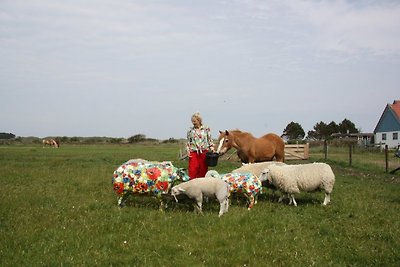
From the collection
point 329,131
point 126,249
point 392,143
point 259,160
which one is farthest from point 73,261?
point 329,131

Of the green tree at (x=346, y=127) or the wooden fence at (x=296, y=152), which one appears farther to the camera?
the green tree at (x=346, y=127)

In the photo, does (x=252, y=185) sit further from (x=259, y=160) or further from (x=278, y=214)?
(x=259, y=160)

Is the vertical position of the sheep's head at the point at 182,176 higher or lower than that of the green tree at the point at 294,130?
lower

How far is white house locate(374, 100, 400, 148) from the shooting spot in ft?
172

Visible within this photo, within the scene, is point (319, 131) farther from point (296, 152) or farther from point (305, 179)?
point (305, 179)

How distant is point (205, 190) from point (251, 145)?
621 centimetres

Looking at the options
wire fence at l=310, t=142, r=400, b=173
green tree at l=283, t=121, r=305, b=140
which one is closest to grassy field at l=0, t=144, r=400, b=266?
wire fence at l=310, t=142, r=400, b=173

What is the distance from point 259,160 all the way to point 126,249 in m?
10.3

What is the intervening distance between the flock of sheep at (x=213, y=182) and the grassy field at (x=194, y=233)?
0.43 m

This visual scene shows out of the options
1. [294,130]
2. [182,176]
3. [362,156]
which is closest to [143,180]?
[182,176]

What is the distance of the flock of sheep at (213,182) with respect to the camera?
10102 millimetres

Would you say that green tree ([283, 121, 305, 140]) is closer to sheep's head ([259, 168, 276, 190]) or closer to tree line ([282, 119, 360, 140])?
tree line ([282, 119, 360, 140])

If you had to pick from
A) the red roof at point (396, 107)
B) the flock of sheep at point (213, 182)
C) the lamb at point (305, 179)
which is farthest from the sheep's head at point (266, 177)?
the red roof at point (396, 107)

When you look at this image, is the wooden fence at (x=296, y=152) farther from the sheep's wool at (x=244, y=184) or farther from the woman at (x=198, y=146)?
the sheep's wool at (x=244, y=184)
